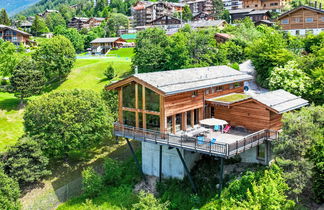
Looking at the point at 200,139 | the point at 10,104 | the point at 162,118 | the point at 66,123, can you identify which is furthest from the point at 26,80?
the point at 200,139

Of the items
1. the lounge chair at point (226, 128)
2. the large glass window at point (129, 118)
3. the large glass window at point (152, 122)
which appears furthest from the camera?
the large glass window at point (129, 118)

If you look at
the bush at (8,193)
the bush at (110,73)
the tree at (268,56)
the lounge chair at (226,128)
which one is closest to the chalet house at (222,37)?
the tree at (268,56)

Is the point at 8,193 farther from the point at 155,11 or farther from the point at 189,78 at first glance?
the point at 155,11

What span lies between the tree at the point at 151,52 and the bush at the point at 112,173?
24957mm

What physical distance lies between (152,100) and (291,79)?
744 inches

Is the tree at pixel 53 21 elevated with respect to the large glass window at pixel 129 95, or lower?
elevated

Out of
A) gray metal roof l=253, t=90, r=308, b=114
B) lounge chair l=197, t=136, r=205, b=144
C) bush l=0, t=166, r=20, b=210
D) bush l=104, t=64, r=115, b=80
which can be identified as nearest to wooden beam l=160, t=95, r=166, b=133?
lounge chair l=197, t=136, r=205, b=144

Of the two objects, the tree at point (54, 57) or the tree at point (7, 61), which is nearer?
the tree at point (7, 61)

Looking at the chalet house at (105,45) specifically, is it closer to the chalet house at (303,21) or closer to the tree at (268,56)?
the chalet house at (303,21)

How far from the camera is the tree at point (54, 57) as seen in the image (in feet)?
213

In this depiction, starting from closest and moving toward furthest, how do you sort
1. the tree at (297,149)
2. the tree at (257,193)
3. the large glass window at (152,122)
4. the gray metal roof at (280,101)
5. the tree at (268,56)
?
the tree at (257,193) → the tree at (297,149) → the gray metal roof at (280,101) → the large glass window at (152,122) → the tree at (268,56)

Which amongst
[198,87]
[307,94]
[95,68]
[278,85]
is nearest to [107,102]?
[198,87]

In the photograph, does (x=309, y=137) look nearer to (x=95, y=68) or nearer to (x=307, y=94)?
(x=307, y=94)

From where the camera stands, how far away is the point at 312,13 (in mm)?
61531
